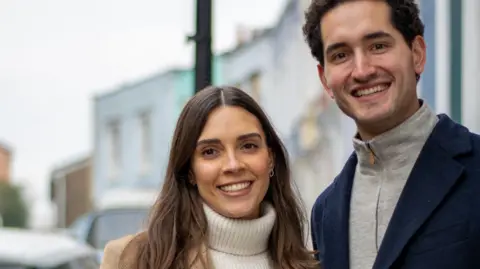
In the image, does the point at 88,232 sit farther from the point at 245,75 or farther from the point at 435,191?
the point at 245,75

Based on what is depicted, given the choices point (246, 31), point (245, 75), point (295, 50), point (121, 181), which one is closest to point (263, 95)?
point (245, 75)

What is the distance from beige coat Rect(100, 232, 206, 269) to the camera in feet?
8.96

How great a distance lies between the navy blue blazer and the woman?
38cm

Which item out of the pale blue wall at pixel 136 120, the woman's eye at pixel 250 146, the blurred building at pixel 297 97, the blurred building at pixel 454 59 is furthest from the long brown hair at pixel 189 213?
the pale blue wall at pixel 136 120

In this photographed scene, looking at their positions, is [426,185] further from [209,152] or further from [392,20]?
[209,152]

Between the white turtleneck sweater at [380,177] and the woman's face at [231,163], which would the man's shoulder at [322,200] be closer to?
the white turtleneck sweater at [380,177]

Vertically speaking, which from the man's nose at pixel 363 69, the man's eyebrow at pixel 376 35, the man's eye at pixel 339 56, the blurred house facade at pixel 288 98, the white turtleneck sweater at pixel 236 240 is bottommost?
the white turtleneck sweater at pixel 236 240

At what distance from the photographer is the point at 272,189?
9.86ft

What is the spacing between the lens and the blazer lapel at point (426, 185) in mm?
2672

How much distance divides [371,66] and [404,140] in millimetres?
246

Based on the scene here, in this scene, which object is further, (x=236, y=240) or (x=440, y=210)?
(x=236, y=240)

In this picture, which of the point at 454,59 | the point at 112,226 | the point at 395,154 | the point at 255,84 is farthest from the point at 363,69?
the point at 255,84

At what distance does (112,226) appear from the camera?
810 centimetres

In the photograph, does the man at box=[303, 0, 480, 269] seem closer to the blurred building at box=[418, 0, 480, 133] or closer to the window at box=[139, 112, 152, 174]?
the blurred building at box=[418, 0, 480, 133]
